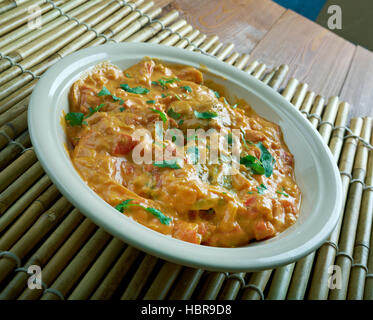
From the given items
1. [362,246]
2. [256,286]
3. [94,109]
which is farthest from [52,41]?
[362,246]

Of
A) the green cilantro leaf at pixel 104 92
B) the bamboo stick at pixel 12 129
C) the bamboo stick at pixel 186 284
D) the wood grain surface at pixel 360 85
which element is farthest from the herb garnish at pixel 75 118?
the wood grain surface at pixel 360 85

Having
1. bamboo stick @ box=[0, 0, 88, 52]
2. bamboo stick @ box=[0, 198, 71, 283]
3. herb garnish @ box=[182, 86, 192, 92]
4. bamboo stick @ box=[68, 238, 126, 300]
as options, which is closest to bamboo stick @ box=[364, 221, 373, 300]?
bamboo stick @ box=[68, 238, 126, 300]

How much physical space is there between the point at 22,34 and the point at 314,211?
1.65 meters


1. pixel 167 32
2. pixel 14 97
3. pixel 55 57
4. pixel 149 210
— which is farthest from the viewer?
pixel 167 32

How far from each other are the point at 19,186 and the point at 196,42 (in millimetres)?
1544

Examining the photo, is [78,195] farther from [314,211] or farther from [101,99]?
[314,211]

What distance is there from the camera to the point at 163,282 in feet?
4.44

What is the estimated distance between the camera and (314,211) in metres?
1.47

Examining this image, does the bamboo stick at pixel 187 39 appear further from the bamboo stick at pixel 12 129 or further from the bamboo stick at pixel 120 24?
the bamboo stick at pixel 12 129

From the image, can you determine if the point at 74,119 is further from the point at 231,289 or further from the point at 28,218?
the point at 231,289

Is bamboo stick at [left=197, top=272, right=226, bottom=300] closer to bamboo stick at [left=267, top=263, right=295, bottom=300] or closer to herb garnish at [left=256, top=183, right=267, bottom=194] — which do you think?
bamboo stick at [left=267, top=263, right=295, bottom=300]

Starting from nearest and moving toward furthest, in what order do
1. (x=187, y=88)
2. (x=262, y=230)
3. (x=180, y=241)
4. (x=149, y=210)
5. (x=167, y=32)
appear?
(x=180, y=241), (x=149, y=210), (x=262, y=230), (x=187, y=88), (x=167, y=32)

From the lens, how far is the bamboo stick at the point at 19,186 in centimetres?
143

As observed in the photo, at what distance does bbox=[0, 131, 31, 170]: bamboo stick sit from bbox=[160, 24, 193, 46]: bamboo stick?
113cm
